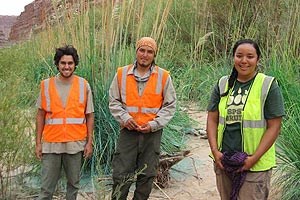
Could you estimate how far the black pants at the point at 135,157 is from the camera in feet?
11.9

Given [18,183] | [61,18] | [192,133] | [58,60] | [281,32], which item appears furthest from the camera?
[281,32]

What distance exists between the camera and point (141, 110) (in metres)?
3.57

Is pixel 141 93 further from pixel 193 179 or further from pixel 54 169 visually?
pixel 193 179

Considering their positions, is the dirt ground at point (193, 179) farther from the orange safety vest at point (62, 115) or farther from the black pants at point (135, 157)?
the orange safety vest at point (62, 115)

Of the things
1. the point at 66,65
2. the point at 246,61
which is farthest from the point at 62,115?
the point at 246,61

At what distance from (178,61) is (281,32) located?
6.68 ft

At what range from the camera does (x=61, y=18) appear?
502 centimetres

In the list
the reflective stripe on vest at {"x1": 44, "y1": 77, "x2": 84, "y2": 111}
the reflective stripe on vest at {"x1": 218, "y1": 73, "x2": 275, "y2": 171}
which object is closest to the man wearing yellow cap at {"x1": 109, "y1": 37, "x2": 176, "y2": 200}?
the reflective stripe on vest at {"x1": 44, "y1": 77, "x2": 84, "y2": 111}

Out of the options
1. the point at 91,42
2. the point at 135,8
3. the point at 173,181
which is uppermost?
the point at 135,8

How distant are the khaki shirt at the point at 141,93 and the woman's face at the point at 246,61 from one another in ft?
2.85

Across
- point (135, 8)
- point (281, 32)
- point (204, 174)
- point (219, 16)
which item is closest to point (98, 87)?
point (135, 8)

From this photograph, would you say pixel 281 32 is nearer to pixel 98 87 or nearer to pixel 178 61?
pixel 178 61

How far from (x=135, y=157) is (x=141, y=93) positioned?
0.49 m

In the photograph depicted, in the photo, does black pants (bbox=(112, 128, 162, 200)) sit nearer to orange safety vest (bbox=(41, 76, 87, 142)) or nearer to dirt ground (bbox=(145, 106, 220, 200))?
orange safety vest (bbox=(41, 76, 87, 142))
